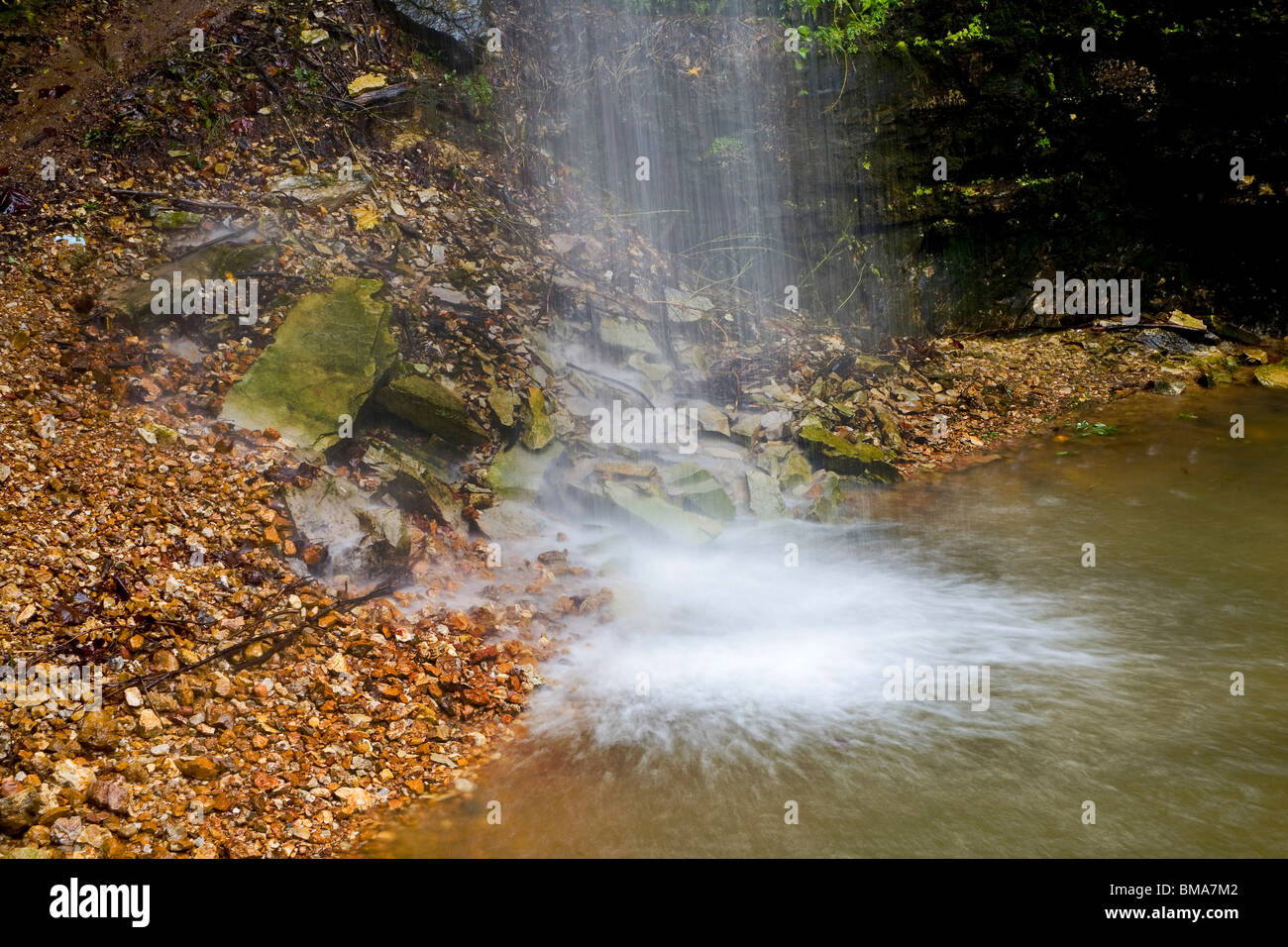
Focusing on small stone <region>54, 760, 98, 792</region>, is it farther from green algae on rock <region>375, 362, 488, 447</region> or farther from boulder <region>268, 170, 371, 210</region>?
boulder <region>268, 170, 371, 210</region>

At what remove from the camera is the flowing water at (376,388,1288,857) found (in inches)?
126

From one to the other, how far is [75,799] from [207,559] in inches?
64.8

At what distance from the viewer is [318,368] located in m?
5.74

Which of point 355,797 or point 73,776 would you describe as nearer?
point 73,776

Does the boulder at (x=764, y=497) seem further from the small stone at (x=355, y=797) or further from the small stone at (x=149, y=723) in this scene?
the small stone at (x=149, y=723)

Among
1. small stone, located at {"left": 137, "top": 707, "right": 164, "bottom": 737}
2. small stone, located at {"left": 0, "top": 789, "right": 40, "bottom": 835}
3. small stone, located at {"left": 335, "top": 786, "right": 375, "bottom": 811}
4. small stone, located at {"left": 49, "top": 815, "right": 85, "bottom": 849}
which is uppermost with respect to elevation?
small stone, located at {"left": 137, "top": 707, "right": 164, "bottom": 737}

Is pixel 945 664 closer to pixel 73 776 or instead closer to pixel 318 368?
pixel 73 776

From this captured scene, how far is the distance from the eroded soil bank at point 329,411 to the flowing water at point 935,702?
473mm

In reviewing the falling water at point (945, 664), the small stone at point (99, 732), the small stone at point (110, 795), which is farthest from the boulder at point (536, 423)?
the small stone at point (110, 795)

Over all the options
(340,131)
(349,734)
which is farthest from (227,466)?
(340,131)

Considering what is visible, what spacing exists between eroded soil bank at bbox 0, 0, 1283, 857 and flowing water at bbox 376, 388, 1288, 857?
47 centimetres

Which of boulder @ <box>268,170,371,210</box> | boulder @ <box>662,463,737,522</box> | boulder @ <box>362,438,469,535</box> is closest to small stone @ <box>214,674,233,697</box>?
boulder @ <box>362,438,469,535</box>

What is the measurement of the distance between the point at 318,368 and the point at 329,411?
0.42 m

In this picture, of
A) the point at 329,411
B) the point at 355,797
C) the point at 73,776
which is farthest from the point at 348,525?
the point at 73,776
